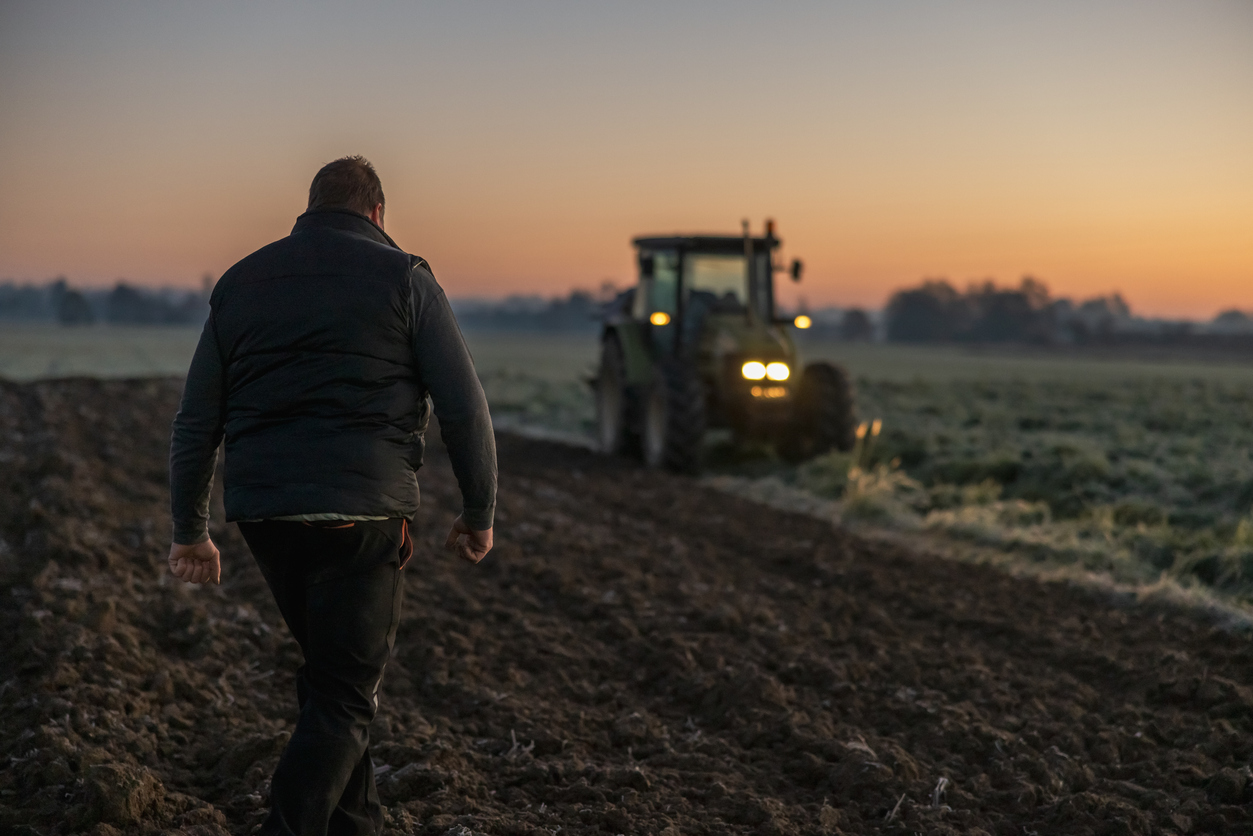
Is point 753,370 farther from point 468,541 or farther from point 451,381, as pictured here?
point 451,381

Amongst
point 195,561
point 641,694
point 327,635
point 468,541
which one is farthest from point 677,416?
point 327,635

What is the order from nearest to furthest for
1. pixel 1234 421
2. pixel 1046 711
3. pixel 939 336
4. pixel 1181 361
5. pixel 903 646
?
1. pixel 1046 711
2. pixel 903 646
3. pixel 1234 421
4. pixel 1181 361
5. pixel 939 336

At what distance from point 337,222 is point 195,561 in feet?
3.14

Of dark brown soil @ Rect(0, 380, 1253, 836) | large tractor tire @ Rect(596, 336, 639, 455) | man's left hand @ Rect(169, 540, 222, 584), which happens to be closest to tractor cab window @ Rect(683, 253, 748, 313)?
large tractor tire @ Rect(596, 336, 639, 455)

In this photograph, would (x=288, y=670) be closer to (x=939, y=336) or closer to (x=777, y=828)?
(x=777, y=828)

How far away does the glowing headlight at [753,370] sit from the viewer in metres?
10.7

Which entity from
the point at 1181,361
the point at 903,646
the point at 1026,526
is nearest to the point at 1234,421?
the point at 1026,526

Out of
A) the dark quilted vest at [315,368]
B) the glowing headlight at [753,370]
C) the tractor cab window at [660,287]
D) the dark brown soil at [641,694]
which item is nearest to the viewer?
the dark quilted vest at [315,368]

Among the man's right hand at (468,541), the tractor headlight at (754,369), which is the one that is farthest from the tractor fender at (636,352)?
the man's right hand at (468,541)

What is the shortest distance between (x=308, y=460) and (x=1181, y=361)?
68.5 m

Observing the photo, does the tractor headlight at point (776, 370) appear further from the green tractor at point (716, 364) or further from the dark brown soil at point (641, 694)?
the dark brown soil at point (641, 694)

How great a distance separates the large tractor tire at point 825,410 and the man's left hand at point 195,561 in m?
9.21

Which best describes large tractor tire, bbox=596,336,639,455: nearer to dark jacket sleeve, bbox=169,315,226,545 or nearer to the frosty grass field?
the frosty grass field

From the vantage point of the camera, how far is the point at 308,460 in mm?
2600
